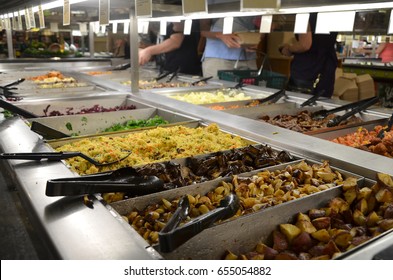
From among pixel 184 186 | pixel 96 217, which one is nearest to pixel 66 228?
pixel 96 217

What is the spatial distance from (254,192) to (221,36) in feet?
14.4

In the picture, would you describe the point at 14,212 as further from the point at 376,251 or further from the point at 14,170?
the point at 376,251

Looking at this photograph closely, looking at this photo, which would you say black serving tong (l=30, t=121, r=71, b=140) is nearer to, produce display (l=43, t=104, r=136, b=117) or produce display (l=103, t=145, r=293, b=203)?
produce display (l=103, t=145, r=293, b=203)

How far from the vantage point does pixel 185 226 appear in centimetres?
106

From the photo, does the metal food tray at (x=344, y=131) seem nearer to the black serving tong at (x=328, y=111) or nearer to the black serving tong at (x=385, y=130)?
the black serving tong at (x=385, y=130)

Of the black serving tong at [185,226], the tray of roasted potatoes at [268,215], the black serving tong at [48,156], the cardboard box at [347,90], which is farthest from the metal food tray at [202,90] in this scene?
the black serving tong at [185,226]

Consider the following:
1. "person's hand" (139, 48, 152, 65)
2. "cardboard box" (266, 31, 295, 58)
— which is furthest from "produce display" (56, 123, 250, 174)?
"cardboard box" (266, 31, 295, 58)

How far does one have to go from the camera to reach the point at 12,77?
516cm

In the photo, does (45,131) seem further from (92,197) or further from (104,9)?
(104,9)

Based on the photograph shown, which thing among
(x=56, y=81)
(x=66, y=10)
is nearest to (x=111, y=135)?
(x=66, y=10)

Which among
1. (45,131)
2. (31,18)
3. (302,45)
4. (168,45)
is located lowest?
(45,131)

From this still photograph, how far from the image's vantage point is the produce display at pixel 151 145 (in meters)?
1.88

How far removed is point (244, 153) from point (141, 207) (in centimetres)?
70

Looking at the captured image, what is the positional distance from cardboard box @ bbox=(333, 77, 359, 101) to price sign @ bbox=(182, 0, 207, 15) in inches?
109
